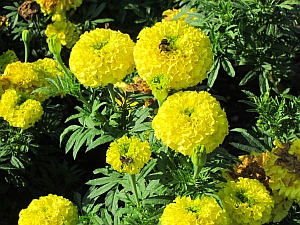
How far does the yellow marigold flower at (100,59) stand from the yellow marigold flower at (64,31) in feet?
5.18

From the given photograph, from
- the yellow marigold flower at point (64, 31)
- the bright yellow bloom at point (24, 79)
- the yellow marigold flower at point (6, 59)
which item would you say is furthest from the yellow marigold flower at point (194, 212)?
the yellow marigold flower at point (64, 31)

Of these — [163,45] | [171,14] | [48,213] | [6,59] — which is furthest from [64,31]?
[163,45]

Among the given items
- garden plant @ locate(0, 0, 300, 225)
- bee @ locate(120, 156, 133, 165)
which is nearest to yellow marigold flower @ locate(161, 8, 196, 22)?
garden plant @ locate(0, 0, 300, 225)

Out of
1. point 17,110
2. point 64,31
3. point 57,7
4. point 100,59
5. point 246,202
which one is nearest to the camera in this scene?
point 100,59

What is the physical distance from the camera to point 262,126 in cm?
296

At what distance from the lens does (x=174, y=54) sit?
2045mm

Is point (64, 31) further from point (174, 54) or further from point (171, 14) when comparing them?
point (174, 54)

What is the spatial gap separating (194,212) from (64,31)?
2.14 meters

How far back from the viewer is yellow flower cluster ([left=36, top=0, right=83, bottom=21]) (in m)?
3.57

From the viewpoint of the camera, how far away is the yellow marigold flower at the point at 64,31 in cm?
374

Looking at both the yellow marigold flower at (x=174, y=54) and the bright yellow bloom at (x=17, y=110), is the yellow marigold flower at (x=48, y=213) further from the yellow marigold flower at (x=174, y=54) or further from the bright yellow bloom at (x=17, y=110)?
the yellow marigold flower at (x=174, y=54)

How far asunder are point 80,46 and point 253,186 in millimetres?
930

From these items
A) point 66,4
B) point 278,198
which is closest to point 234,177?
point 278,198

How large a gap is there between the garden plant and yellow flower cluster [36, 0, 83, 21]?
0.04 feet
